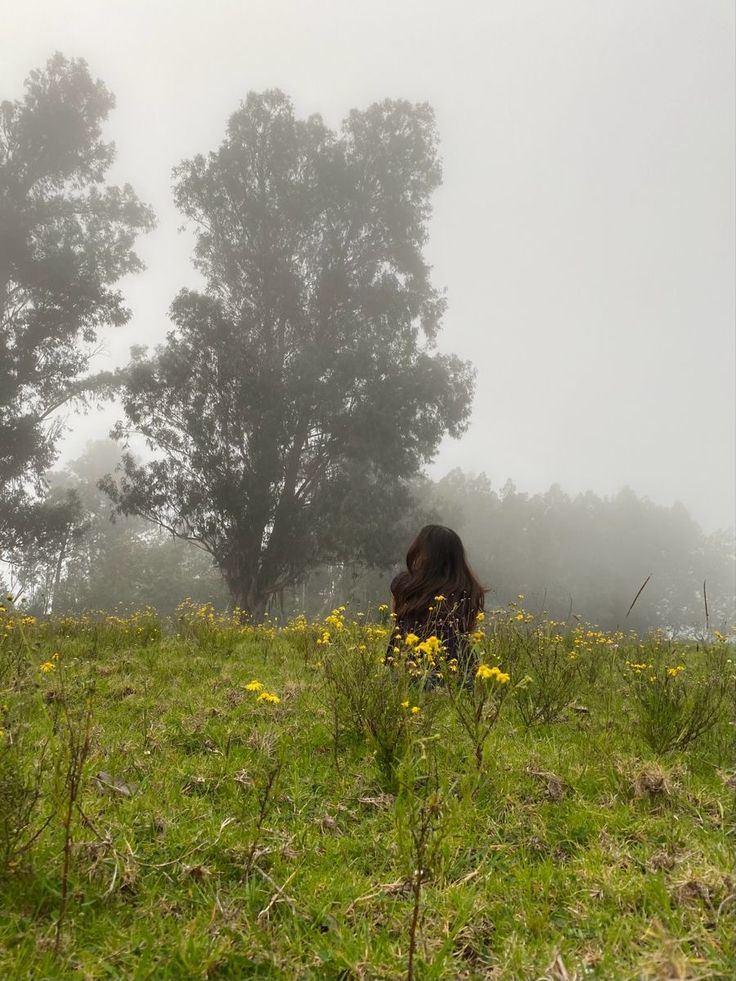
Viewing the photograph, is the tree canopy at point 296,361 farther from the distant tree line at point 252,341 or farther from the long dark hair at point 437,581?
the long dark hair at point 437,581

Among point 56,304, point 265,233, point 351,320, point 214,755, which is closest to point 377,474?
point 351,320

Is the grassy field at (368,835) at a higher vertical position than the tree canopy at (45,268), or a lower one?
lower

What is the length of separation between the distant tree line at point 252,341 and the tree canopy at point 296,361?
63 millimetres

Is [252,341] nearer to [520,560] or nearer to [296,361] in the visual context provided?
[296,361]

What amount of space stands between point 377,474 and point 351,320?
550 cm

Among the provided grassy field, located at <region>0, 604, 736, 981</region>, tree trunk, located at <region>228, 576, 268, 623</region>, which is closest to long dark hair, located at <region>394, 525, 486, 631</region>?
grassy field, located at <region>0, 604, 736, 981</region>

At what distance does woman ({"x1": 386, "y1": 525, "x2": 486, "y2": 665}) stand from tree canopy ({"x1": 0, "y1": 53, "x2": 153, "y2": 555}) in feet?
52.6

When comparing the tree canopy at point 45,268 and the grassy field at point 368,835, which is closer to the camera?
the grassy field at point 368,835

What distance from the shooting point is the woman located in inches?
180

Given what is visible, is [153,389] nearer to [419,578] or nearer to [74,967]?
[419,578]

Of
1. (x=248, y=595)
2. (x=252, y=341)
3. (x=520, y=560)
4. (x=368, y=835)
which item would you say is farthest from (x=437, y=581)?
(x=520, y=560)

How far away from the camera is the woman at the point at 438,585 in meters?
4.57

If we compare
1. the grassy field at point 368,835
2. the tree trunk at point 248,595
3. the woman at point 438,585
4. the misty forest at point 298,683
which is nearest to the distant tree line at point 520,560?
the tree trunk at point 248,595

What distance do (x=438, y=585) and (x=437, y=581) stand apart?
0.18 feet
